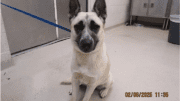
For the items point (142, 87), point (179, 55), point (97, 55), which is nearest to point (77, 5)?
point (97, 55)

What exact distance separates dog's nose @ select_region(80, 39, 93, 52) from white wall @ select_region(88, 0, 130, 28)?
9.47 ft

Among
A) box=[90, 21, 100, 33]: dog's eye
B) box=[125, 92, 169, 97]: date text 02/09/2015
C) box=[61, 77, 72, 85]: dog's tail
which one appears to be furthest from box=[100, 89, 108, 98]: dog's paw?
box=[90, 21, 100, 33]: dog's eye

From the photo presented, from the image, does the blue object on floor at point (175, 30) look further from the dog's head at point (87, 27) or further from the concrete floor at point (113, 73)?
the dog's head at point (87, 27)

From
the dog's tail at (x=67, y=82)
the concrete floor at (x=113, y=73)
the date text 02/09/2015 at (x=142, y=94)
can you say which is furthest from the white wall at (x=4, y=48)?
the date text 02/09/2015 at (x=142, y=94)

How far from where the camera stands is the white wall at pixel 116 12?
3534mm

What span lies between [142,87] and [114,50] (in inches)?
39.9

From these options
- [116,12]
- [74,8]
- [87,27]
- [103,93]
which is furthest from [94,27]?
[116,12]

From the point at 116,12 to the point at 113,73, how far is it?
2820 mm

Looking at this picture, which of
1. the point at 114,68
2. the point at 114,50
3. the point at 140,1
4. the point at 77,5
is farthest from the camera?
the point at 140,1

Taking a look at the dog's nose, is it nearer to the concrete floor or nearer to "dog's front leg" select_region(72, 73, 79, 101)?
"dog's front leg" select_region(72, 73, 79, 101)

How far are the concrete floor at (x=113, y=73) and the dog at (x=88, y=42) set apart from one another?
37 cm

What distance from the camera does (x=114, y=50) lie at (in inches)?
87.3

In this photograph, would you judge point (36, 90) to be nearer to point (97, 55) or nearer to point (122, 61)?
point (97, 55)

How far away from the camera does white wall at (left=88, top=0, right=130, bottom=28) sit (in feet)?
11.6
